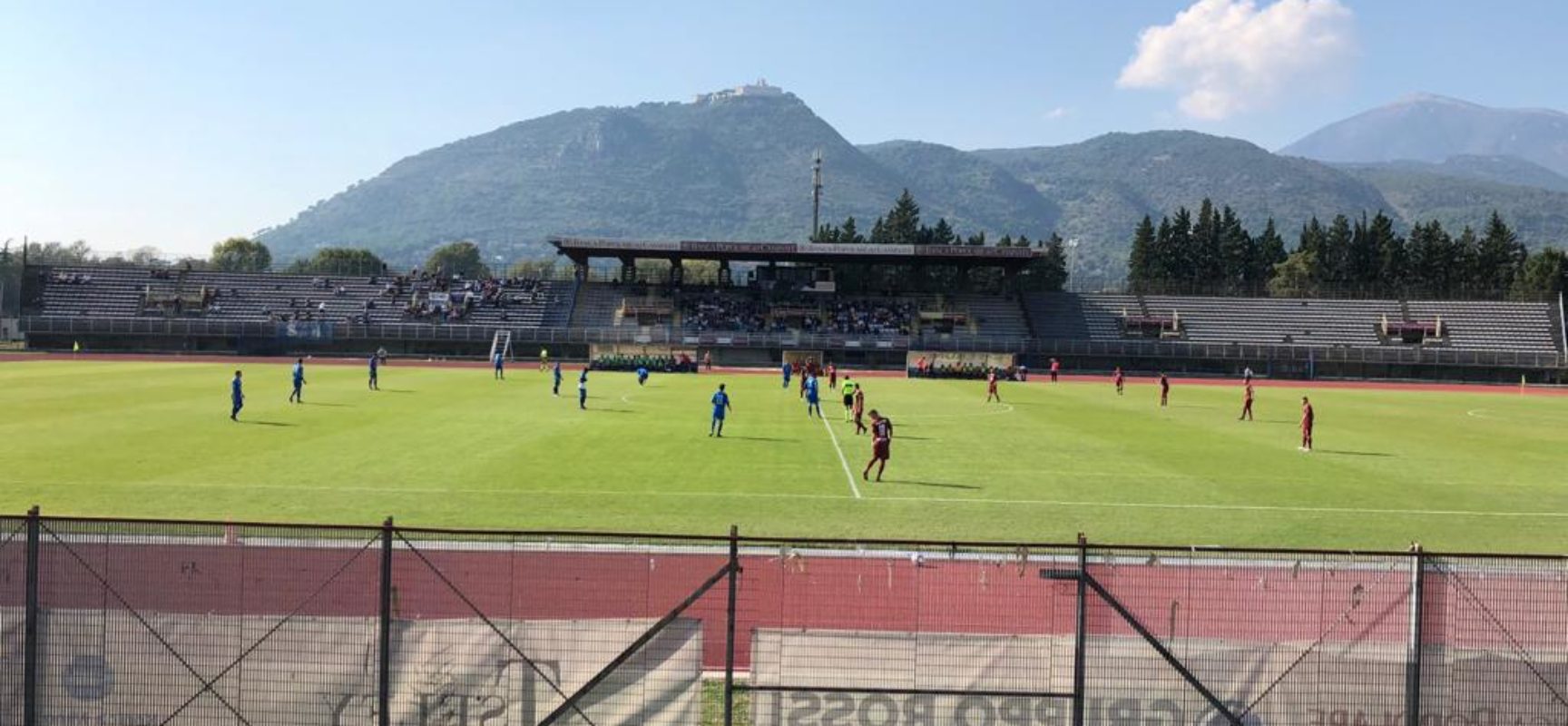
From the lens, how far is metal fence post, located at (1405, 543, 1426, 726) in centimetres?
799

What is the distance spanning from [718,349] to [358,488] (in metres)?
55.5

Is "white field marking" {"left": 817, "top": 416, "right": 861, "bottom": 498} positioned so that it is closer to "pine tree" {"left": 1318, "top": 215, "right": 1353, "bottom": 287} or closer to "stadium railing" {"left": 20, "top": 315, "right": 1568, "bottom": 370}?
"stadium railing" {"left": 20, "top": 315, "right": 1568, "bottom": 370}

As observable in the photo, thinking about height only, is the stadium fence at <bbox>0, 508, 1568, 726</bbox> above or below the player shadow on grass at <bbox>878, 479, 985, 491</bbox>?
above

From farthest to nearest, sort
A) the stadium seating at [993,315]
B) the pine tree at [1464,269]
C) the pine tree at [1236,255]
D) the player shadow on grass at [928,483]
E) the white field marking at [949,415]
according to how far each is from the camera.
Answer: the pine tree at [1236,255] → the pine tree at [1464,269] → the stadium seating at [993,315] → the white field marking at [949,415] → the player shadow on grass at [928,483]

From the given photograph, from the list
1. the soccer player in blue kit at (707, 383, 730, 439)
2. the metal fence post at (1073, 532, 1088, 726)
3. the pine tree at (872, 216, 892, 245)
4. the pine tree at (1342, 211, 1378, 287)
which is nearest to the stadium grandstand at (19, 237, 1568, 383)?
the pine tree at (1342, 211, 1378, 287)

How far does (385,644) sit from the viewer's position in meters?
7.96

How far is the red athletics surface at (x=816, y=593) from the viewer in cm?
905

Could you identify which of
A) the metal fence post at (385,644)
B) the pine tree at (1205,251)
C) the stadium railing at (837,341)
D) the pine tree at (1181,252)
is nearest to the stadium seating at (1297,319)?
the stadium railing at (837,341)

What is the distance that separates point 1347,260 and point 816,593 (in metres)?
127

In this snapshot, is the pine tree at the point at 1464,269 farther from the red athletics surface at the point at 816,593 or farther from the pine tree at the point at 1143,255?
the red athletics surface at the point at 816,593

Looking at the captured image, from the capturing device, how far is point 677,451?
83.4ft

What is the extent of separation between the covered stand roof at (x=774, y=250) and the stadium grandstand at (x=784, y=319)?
0.71 feet

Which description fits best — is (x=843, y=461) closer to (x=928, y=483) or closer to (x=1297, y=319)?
(x=928, y=483)

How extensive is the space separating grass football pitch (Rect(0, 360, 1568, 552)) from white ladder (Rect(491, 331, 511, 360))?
27893 millimetres
